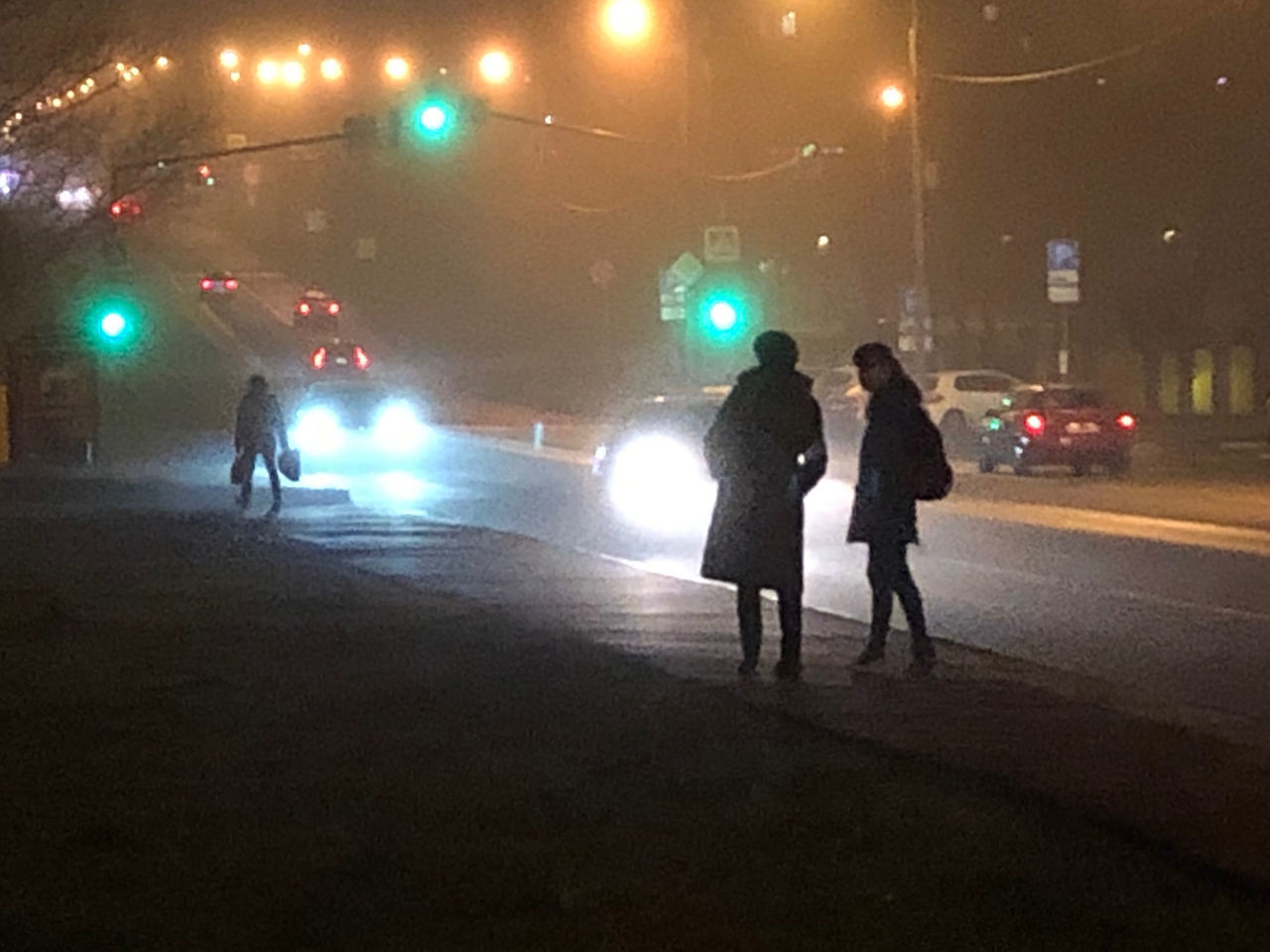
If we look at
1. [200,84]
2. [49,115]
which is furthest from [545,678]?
[200,84]

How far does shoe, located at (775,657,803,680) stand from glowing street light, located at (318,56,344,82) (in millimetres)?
80996

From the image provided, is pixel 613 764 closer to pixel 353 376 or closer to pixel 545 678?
pixel 545 678

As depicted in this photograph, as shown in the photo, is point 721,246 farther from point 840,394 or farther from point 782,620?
point 782,620

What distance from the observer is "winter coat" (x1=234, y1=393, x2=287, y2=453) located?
2791 centimetres

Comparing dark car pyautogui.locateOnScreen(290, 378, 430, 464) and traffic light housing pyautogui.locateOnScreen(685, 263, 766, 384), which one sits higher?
traffic light housing pyautogui.locateOnScreen(685, 263, 766, 384)

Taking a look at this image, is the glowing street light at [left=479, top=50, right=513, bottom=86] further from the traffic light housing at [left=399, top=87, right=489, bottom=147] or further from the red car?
the red car

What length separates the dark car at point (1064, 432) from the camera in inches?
1465

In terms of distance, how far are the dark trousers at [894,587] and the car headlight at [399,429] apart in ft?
110

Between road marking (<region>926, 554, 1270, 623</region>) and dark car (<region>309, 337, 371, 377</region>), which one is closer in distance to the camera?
road marking (<region>926, 554, 1270, 623</region>)

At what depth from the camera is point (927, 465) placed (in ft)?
41.8

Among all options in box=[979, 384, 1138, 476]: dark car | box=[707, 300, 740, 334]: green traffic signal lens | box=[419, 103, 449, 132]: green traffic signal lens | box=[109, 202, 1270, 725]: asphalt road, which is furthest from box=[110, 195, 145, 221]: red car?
box=[979, 384, 1138, 476]: dark car

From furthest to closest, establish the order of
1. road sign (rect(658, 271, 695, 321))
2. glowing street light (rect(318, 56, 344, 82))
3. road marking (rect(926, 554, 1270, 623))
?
glowing street light (rect(318, 56, 344, 82))
road sign (rect(658, 271, 695, 321))
road marking (rect(926, 554, 1270, 623))

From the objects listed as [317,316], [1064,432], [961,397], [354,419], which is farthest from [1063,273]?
[317,316]

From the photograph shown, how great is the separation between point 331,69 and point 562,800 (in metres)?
85.4
